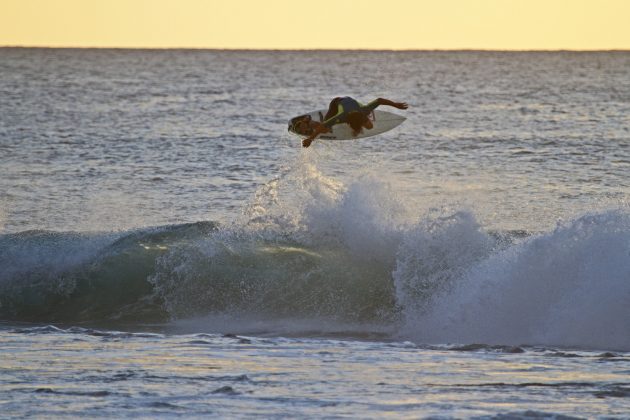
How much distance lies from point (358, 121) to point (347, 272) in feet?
10.0

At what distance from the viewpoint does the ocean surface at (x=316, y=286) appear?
1360 centimetres

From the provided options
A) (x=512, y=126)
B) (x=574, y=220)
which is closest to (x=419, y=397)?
(x=574, y=220)

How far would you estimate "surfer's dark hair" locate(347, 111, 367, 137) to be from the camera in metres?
21.9

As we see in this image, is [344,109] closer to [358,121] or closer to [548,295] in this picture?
[358,121]

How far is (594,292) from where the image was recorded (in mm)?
17672

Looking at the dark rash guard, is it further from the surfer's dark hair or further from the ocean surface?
the ocean surface

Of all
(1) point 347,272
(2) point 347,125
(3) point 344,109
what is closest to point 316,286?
(1) point 347,272

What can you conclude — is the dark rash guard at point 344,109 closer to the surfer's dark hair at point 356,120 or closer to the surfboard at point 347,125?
the surfer's dark hair at point 356,120

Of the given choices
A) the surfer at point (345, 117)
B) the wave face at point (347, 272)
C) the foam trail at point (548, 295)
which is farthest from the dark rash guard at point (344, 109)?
the foam trail at point (548, 295)

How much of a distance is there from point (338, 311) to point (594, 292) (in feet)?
12.0

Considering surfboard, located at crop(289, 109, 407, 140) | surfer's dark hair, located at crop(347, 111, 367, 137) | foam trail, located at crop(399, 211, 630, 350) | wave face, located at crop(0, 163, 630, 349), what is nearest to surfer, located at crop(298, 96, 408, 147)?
surfer's dark hair, located at crop(347, 111, 367, 137)

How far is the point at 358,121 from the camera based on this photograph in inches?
868

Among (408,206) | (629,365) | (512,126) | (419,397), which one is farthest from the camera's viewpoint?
(512,126)

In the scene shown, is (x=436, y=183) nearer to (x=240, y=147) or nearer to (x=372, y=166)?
(x=372, y=166)
